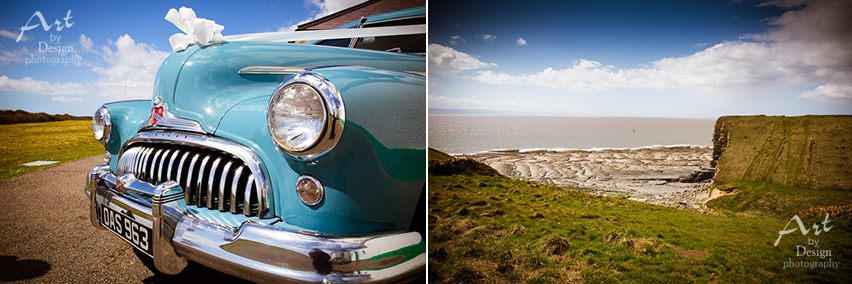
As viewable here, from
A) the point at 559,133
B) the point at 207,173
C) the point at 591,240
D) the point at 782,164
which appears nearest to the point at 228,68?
the point at 207,173

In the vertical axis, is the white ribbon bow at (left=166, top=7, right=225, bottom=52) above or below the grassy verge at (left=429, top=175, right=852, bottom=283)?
above

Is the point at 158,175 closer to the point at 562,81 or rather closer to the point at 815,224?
the point at 562,81

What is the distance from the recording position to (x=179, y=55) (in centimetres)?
166

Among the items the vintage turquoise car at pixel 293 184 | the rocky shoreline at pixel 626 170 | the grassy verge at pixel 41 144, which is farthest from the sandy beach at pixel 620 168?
the grassy verge at pixel 41 144

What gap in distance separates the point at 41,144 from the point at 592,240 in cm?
421

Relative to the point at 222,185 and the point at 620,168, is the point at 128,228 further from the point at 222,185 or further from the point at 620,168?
the point at 620,168

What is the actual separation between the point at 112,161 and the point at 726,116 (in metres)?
2.81

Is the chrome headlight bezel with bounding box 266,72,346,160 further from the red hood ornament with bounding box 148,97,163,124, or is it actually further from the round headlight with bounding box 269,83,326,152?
the red hood ornament with bounding box 148,97,163,124

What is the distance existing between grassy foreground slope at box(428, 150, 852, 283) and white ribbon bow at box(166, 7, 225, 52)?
1.27m

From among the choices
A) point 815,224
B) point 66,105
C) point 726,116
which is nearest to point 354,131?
point 726,116

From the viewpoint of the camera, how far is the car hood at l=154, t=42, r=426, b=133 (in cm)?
141

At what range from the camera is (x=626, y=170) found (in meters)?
1.56

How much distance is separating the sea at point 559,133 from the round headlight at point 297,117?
0.57 metres

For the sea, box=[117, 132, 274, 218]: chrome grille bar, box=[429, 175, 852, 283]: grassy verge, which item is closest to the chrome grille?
box=[117, 132, 274, 218]: chrome grille bar
